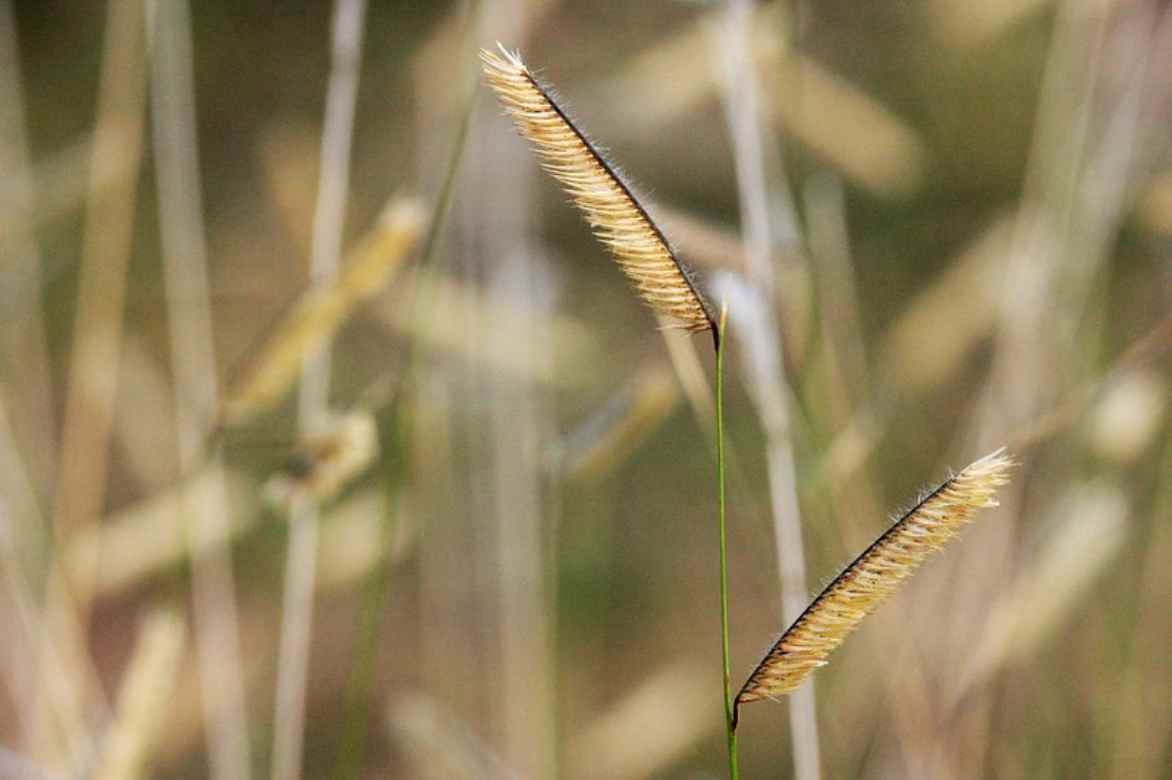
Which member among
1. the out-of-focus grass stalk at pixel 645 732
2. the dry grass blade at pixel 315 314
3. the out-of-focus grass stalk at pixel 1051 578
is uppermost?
the dry grass blade at pixel 315 314

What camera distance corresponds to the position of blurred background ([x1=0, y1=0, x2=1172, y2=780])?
513mm

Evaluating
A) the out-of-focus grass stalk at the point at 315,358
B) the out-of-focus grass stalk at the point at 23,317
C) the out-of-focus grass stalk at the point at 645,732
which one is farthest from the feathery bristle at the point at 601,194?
the out-of-focus grass stalk at the point at 23,317

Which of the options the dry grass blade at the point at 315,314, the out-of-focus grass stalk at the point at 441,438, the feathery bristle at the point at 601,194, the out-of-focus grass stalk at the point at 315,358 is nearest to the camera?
the feathery bristle at the point at 601,194

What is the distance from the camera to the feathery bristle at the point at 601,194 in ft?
0.62

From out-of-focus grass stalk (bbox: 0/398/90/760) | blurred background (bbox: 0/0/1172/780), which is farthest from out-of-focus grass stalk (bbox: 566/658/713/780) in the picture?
out-of-focus grass stalk (bbox: 0/398/90/760)

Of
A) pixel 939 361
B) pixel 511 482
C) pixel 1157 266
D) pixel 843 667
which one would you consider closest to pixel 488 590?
pixel 511 482

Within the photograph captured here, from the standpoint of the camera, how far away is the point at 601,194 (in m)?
0.20

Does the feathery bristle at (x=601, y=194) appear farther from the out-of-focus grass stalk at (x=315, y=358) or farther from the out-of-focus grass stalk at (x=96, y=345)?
the out-of-focus grass stalk at (x=96, y=345)

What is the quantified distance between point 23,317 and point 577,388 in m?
0.32

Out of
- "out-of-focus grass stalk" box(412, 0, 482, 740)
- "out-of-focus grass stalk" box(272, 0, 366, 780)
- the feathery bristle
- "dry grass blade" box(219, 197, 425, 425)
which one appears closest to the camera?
the feathery bristle

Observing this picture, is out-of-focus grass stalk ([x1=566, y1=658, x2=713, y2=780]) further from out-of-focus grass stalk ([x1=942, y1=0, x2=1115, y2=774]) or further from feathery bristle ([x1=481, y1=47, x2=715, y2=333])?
feathery bristle ([x1=481, y1=47, x2=715, y2=333])

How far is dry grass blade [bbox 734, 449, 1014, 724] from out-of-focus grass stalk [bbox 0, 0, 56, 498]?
2.03ft

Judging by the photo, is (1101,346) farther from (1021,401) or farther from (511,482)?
(511,482)

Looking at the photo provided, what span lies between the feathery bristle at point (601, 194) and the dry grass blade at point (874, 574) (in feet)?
0.15
